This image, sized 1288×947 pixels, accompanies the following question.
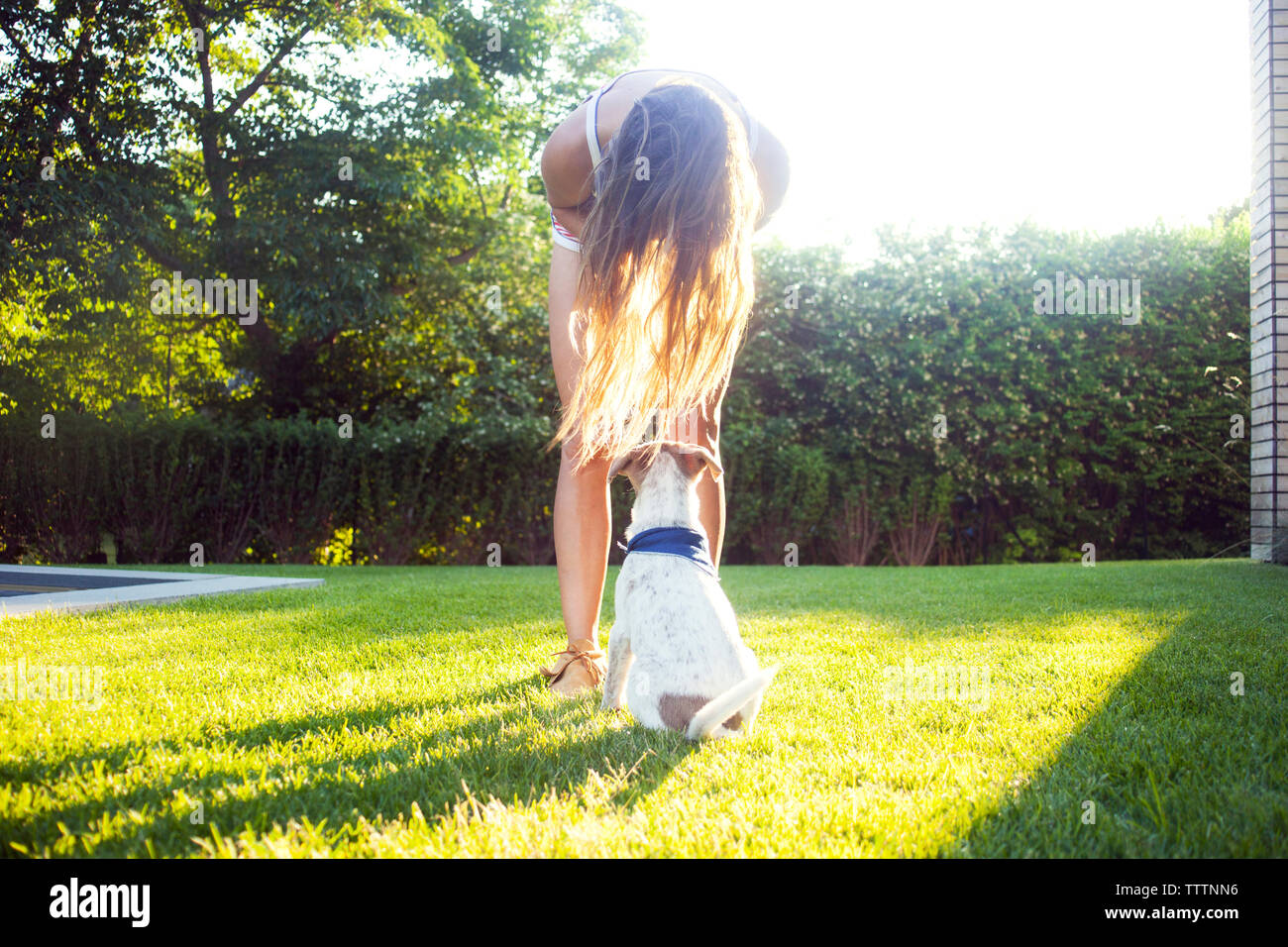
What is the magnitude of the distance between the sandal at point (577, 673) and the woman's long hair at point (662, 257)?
706 mm

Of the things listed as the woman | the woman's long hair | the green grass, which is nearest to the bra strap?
the woman

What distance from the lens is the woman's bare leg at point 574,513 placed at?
281 centimetres

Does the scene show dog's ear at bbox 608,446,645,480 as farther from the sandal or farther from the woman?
the sandal

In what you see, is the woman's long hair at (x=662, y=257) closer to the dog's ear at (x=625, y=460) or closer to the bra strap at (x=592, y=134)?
the dog's ear at (x=625, y=460)

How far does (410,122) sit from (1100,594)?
10415 mm

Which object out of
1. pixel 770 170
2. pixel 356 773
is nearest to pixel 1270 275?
pixel 770 170

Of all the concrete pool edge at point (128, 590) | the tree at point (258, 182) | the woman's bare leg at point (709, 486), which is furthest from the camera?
the tree at point (258, 182)

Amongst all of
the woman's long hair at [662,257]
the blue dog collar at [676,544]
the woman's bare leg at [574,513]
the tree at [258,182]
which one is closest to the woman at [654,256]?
the woman's long hair at [662,257]

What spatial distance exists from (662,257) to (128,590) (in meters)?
4.38

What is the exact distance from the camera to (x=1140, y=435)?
11.3 m

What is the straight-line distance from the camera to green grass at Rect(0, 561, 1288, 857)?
1.42m

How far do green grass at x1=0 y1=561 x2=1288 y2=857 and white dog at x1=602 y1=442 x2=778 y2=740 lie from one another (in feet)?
0.29
